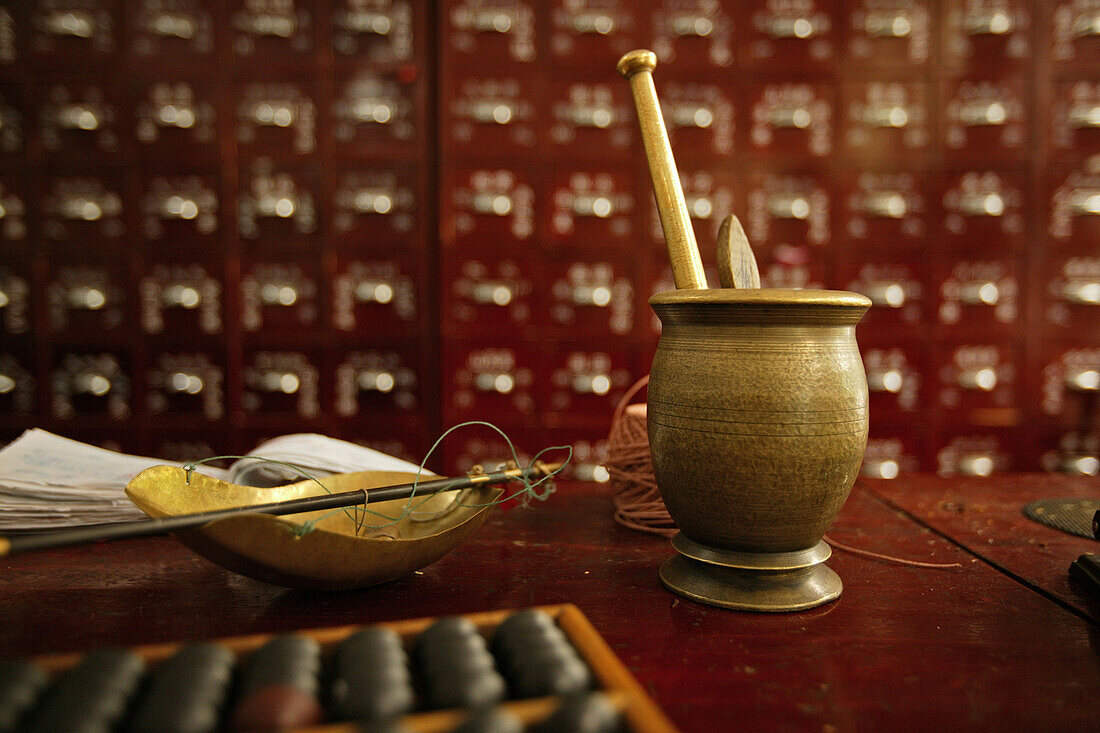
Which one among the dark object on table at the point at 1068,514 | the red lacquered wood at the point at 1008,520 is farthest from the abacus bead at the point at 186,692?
Answer: the dark object on table at the point at 1068,514

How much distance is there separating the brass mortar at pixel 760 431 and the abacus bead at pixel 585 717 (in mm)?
232

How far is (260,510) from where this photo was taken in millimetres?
455

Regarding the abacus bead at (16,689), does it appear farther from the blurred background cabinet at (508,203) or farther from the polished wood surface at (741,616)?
the blurred background cabinet at (508,203)

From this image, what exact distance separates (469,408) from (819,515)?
63.3 inches

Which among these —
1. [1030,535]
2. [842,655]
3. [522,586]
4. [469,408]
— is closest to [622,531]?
[522,586]

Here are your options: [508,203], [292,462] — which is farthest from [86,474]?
[508,203]

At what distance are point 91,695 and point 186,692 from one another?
0.12ft

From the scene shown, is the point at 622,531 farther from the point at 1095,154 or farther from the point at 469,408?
the point at 1095,154

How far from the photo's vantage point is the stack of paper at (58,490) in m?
0.59

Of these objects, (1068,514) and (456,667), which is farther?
(1068,514)

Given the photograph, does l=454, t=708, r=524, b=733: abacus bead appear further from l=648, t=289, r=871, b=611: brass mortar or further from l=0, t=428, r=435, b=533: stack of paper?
l=0, t=428, r=435, b=533: stack of paper

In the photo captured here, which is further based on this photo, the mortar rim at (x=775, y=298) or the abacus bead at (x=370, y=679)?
the mortar rim at (x=775, y=298)

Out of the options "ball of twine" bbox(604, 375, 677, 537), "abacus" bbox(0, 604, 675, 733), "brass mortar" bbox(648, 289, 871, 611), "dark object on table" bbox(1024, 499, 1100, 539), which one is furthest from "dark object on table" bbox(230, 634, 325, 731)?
"dark object on table" bbox(1024, 499, 1100, 539)

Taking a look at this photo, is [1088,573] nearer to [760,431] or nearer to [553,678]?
[760,431]
